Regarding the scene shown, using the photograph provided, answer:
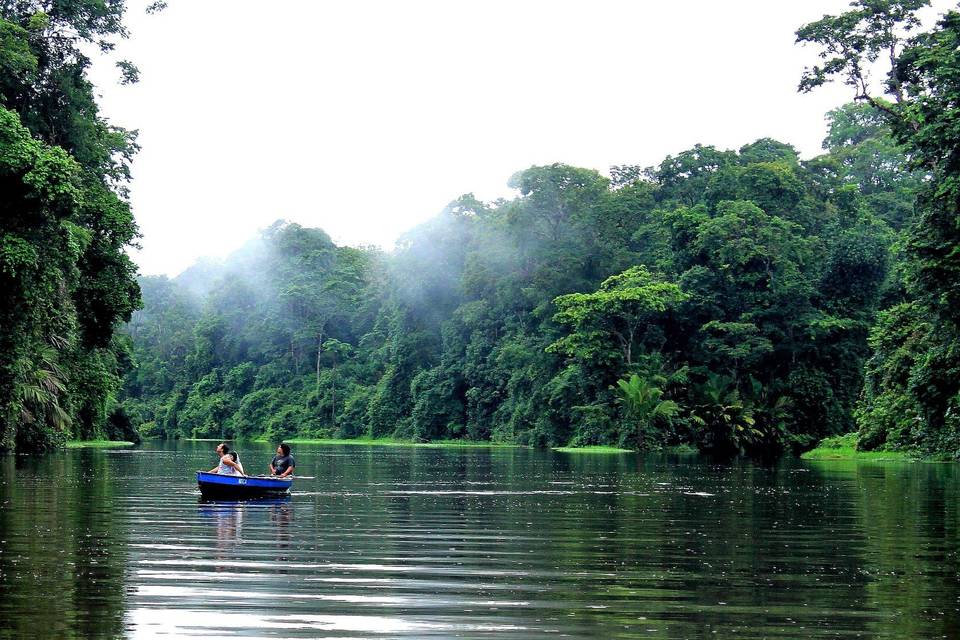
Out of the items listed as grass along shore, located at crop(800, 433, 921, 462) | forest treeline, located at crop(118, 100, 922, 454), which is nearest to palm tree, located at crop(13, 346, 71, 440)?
forest treeline, located at crop(118, 100, 922, 454)

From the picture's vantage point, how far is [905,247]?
4281 cm

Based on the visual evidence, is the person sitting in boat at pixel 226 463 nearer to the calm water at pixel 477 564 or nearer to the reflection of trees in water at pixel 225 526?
the calm water at pixel 477 564

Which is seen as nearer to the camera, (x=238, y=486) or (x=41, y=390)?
(x=238, y=486)

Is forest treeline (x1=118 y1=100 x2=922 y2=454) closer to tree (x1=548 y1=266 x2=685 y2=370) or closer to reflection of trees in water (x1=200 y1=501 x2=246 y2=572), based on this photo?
tree (x1=548 y1=266 x2=685 y2=370)

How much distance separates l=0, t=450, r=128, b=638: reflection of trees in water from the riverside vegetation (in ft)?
55.5

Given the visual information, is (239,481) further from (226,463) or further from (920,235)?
(920,235)

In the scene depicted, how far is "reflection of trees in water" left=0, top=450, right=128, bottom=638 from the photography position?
9.82 meters

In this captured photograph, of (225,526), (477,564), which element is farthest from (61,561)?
(225,526)

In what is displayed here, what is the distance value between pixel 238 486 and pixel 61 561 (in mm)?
10564

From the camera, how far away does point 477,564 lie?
14.2 meters

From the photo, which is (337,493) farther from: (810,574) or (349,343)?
(349,343)

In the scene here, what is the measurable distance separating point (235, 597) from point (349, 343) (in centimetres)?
10574

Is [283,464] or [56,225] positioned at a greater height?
[56,225]

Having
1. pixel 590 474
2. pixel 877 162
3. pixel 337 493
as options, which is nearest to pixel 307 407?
pixel 877 162
